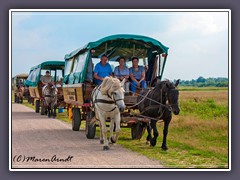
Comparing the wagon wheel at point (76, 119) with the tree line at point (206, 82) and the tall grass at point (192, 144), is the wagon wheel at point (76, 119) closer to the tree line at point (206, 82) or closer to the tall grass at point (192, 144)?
the tall grass at point (192, 144)

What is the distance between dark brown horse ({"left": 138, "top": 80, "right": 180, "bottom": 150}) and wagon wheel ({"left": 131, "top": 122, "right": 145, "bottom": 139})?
891 millimetres

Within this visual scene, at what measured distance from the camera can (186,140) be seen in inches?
506

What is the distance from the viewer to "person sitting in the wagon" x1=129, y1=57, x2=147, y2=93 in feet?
41.3

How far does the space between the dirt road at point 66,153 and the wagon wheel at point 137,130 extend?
1.06 m

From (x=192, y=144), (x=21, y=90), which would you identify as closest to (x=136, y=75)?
(x=192, y=144)

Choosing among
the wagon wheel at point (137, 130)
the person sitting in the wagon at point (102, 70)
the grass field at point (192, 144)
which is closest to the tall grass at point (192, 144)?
the grass field at point (192, 144)

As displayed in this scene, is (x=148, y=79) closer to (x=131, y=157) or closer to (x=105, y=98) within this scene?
(x=105, y=98)

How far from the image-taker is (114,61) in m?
14.6

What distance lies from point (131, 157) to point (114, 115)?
60.7 inches

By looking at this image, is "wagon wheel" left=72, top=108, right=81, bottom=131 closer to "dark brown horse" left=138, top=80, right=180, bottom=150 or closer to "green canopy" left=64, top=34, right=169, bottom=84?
"green canopy" left=64, top=34, right=169, bottom=84

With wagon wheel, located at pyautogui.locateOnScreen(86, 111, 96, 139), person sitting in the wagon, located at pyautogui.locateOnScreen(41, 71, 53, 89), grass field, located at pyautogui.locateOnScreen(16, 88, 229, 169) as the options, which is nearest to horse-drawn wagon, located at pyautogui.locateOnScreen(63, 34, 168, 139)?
wagon wheel, located at pyautogui.locateOnScreen(86, 111, 96, 139)

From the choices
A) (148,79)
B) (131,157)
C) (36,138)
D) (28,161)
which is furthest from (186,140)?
(28,161)

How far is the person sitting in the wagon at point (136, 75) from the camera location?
41.3 ft

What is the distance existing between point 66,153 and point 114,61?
487 cm
